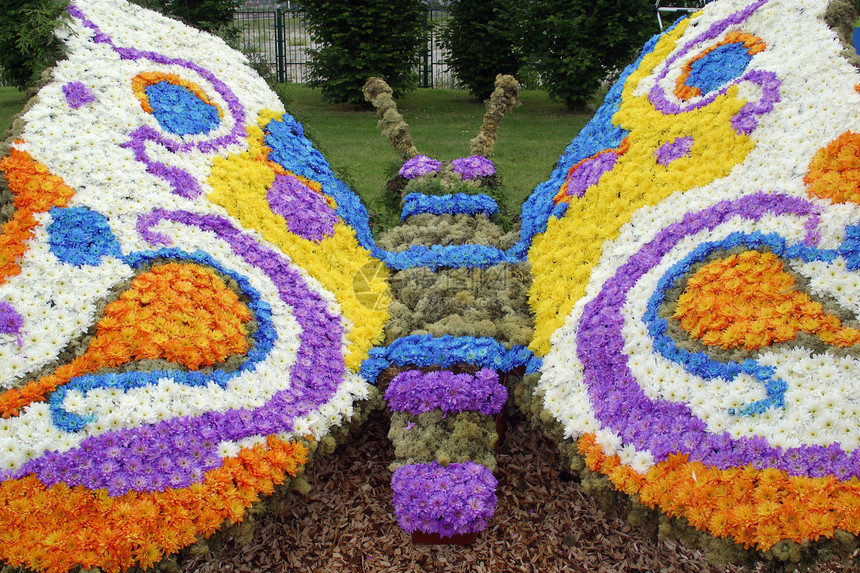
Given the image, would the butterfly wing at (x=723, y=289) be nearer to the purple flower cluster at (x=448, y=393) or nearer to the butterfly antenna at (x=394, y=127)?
the purple flower cluster at (x=448, y=393)

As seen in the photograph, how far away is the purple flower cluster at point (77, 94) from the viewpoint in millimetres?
4184

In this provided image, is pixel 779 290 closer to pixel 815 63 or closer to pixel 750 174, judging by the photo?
pixel 750 174

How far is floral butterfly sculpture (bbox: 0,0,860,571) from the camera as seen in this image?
2795 millimetres

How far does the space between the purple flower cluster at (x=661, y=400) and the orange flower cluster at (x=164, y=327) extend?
1.87m

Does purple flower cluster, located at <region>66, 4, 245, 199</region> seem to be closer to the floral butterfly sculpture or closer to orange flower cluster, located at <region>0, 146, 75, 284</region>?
the floral butterfly sculpture

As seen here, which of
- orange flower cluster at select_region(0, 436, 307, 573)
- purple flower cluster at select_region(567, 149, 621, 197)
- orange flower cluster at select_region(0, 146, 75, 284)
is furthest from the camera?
purple flower cluster at select_region(567, 149, 621, 197)

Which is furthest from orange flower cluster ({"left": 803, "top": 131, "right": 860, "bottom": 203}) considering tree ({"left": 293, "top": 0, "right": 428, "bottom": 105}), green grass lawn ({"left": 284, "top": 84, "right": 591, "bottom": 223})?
tree ({"left": 293, "top": 0, "right": 428, "bottom": 105})

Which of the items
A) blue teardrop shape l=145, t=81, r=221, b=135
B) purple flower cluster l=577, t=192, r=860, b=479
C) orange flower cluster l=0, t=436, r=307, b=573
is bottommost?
orange flower cluster l=0, t=436, r=307, b=573

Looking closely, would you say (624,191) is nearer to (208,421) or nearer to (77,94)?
(208,421)

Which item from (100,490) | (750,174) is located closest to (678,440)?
(750,174)

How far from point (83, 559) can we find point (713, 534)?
2465 millimetres

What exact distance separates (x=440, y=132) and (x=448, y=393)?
34.6 ft

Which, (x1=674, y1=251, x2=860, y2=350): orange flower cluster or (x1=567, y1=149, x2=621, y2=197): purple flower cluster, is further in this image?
(x1=567, y1=149, x2=621, y2=197): purple flower cluster

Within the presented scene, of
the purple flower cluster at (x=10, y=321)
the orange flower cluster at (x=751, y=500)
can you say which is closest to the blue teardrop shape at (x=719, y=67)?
the orange flower cluster at (x=751, y=500)
